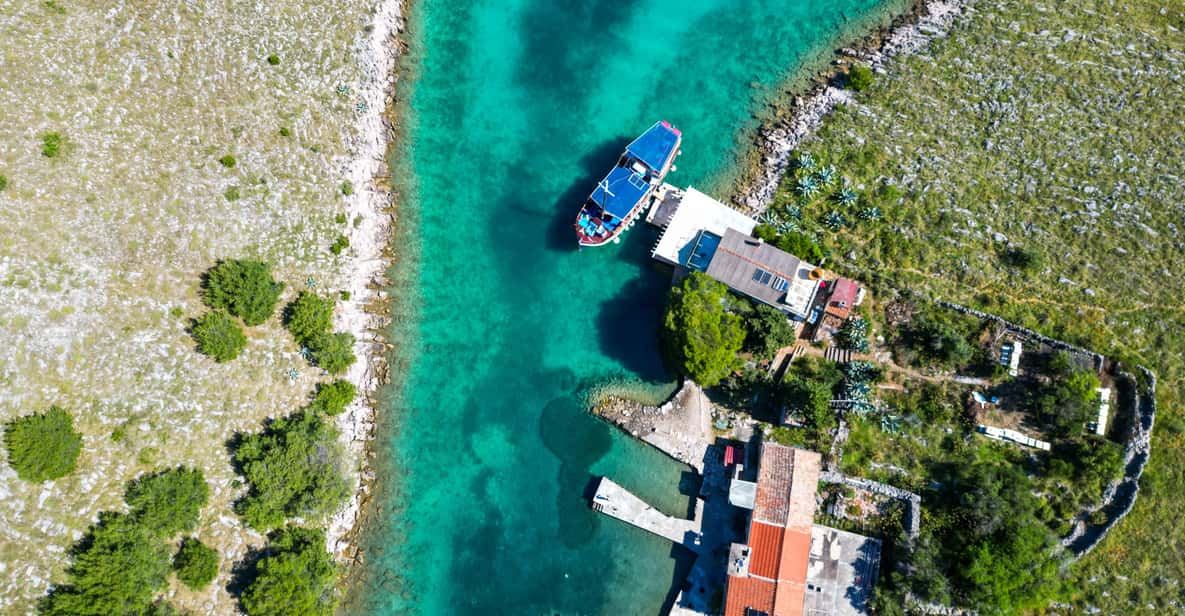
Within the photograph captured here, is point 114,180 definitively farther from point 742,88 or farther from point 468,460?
point 742,88

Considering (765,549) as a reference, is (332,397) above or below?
below

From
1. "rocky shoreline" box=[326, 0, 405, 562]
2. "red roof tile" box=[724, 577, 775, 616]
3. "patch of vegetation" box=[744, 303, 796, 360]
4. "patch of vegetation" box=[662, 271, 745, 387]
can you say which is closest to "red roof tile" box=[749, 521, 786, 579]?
"red roof tile" box=[724, 577, 775, 616]

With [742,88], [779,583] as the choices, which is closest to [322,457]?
[779,583]

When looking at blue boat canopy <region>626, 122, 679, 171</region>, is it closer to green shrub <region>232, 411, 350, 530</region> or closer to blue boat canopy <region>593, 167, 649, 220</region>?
blue boat canopy <region>593, 167, 649, 220</region>

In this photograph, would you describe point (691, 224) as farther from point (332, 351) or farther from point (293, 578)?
point (293, 578)

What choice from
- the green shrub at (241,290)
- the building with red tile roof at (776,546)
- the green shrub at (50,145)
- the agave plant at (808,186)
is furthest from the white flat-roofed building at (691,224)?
the green shrub at (50,145)

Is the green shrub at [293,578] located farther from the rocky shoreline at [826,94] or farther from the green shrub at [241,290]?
the rocky shoreline at [826,94]

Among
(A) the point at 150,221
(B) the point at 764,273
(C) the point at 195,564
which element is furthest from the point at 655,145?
(C) the point at 195,564

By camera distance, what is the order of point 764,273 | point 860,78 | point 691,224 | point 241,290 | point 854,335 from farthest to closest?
point 860,78 → point 691,224 → point 854,335 → point 764,273 → point 241,290
